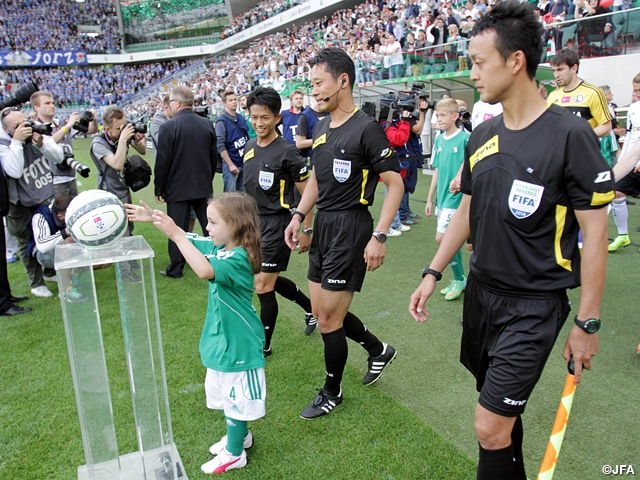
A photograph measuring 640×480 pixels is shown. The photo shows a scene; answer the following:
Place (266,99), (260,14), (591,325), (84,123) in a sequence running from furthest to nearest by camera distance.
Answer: (260,14) → (84,123) → (266,99) → (591,325)

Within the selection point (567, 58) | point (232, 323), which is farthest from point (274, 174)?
point (567, 58)

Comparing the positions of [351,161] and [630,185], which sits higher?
[351,161]

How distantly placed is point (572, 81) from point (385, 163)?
2.98 metres

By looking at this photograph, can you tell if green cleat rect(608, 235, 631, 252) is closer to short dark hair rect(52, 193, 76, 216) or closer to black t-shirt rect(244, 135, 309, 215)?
black t-shirt rect(244, 135, 309, 215)

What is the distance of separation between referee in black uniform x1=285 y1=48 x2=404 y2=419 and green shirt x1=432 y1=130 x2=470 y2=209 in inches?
72.8

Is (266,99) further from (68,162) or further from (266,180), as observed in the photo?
(68,162)

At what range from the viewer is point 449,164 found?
15.5 feet

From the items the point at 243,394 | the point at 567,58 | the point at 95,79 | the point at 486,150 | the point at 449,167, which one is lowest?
the point at 243,394

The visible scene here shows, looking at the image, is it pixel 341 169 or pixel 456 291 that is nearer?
pixel 341 169

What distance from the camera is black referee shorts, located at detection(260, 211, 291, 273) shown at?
3.64 metres

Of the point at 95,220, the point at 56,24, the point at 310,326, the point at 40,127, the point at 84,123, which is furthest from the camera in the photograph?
the point at 56,24

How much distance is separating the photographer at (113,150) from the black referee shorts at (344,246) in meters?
3.02

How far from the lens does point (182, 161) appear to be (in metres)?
5.59

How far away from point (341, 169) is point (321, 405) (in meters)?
1.41
